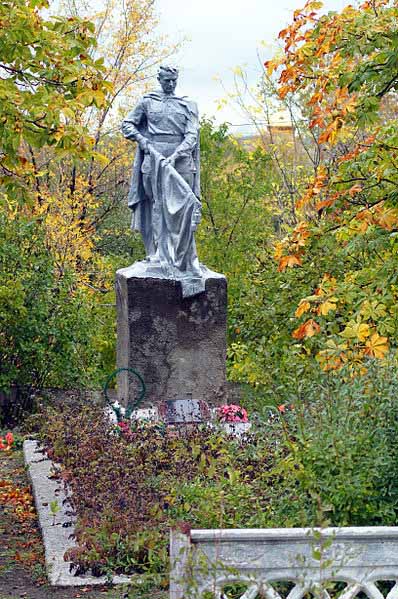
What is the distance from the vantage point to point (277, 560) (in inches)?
150

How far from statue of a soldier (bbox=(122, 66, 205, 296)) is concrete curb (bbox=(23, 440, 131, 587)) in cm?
217

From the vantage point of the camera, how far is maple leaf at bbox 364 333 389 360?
21.8 ft

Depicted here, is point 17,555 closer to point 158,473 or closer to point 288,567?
point 158,473

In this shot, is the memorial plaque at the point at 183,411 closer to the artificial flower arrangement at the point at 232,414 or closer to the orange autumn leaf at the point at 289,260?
the artificial flower arrangement at the point at 232,414

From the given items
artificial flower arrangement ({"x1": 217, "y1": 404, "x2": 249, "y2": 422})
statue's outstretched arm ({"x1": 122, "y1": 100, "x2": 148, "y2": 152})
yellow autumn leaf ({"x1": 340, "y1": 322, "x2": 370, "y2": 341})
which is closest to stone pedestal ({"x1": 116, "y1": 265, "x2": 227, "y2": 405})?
artificial flower arrangement ({"x1": 217, "y1": 404, "x2": 249, "y2": 422})

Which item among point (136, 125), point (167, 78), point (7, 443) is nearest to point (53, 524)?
point (7, 443)

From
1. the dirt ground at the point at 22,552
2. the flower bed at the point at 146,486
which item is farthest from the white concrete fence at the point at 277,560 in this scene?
the dirt ground at the point at 22,552

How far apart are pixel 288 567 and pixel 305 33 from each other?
467 centimetres

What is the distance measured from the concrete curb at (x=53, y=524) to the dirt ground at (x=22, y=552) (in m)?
0.07

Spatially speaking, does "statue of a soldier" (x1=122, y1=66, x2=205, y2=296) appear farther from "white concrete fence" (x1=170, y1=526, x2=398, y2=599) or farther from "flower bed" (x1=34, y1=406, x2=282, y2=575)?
"white concrete fence" (x1=170, y1=526, x2=398, y2=599)

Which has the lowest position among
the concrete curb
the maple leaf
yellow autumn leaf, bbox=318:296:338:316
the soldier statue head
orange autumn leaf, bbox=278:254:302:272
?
the concrete curb

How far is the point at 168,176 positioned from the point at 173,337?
153cm

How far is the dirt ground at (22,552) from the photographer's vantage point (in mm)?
5824

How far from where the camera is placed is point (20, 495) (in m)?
8.74
